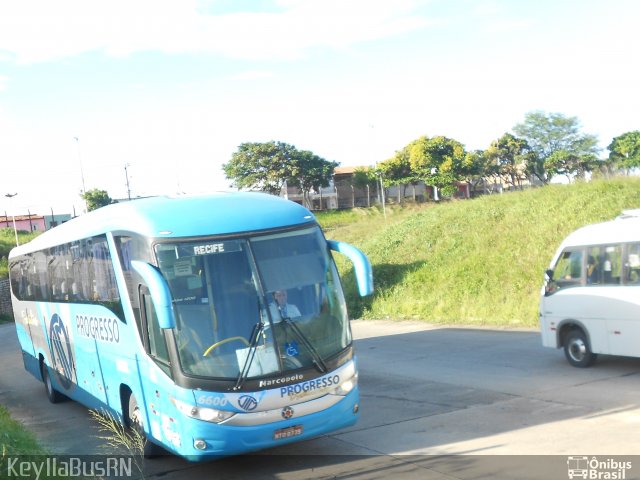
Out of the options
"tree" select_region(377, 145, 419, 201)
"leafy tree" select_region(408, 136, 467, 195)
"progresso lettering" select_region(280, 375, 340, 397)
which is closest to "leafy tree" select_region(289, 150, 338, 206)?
"tree" select_region(377, 145, 419, 201)

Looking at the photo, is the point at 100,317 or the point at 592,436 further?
the point at 100,317

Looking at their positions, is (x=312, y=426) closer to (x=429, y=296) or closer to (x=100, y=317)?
(x=100, y=317)

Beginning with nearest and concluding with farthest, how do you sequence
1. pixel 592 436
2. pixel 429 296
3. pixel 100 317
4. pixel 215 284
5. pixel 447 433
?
pixel 215 284
pixel 592 436
pixel 447 433
pixel 100 317
pixel 429 296

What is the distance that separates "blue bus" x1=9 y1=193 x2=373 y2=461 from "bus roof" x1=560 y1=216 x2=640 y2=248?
227 inches

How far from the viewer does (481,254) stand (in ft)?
87.0

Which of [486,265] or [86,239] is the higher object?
[86,239]

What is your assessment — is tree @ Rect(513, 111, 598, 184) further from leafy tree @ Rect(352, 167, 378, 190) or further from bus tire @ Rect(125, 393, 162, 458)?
bus tire @ Rect(125, 393, 162, 458)

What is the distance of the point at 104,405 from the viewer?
11000 mm

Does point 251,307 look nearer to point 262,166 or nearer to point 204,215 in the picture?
point 204,215

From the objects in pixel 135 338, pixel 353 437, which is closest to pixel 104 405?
pixel 135 338

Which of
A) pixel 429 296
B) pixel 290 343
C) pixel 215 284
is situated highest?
pixel 215 284

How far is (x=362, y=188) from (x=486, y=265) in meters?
48.8

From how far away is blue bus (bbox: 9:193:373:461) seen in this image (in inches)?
305

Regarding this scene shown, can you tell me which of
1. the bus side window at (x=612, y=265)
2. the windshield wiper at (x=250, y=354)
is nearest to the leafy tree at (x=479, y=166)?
the bus side window at (x=612, y=265)
